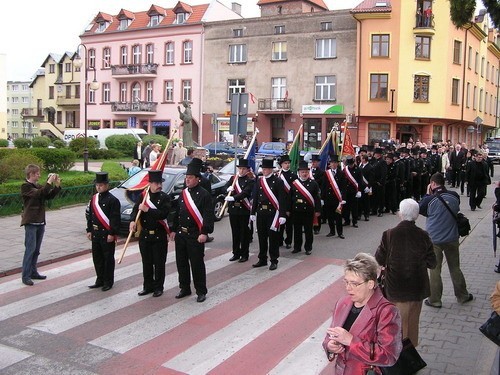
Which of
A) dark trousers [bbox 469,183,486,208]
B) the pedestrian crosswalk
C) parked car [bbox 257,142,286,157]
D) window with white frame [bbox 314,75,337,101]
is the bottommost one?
the pedestrian crosswalk


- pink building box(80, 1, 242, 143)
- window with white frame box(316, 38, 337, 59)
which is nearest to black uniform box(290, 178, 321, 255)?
window with white frame box(316, 38, 337, 59)

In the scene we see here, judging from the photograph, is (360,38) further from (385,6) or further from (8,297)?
(8,297)

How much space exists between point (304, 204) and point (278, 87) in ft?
114

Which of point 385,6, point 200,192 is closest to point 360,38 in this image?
point 385,6

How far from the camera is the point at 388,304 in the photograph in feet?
11.5

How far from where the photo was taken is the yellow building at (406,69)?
39.8 meters

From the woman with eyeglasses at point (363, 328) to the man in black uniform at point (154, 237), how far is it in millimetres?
4893

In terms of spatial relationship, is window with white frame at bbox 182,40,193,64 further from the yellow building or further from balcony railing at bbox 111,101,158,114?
the yellow building

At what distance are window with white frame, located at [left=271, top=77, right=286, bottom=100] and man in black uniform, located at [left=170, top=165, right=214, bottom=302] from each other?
3683cm

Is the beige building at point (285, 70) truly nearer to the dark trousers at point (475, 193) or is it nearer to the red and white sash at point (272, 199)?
the dark trousers at point (475, 193)

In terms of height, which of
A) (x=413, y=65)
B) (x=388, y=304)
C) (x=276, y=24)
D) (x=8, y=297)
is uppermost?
(x=276, y=24)

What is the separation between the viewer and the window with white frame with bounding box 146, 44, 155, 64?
166 feet

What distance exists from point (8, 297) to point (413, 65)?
3719 centimetres

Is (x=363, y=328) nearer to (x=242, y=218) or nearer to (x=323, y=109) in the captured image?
(x=242, y=218)
